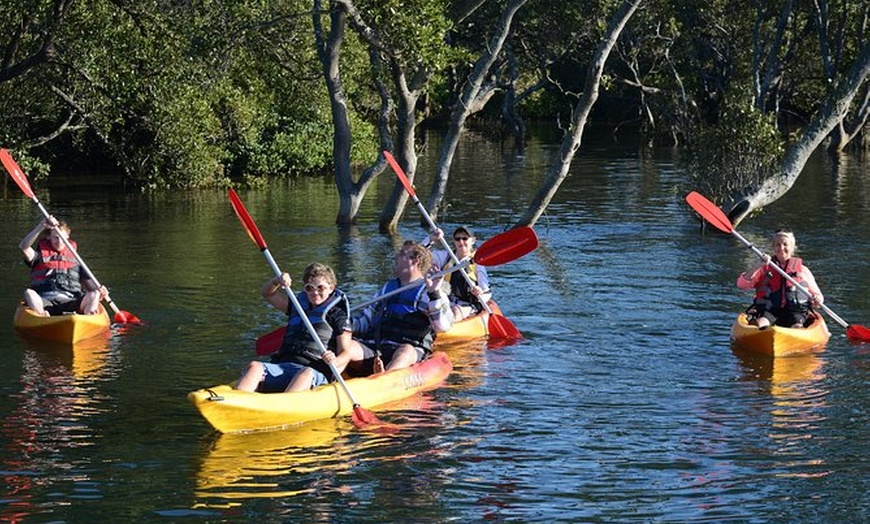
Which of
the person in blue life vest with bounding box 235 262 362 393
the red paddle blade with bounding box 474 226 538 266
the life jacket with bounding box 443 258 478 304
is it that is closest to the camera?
the person in blue life vest with bounding box 235 262 362 393

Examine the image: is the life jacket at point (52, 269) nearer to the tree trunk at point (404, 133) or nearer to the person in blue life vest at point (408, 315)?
the person in blue life vest at point (408, 315)

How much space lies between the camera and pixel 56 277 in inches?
576

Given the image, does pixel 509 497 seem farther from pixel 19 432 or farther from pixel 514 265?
pixel 514 265

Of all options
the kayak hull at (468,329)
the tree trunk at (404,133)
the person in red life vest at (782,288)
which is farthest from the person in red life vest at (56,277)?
the tree trunk at (404,133)

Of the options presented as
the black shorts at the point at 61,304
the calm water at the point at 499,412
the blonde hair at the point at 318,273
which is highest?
the blonde hair at the point at 318,273

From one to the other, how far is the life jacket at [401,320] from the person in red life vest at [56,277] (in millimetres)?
3553

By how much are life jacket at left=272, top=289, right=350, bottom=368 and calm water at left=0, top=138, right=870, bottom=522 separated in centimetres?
61

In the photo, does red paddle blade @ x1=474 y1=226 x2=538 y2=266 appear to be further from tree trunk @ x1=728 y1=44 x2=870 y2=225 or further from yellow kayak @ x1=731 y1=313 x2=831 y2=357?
tree trunk @ x1=728 y1=44 x2=870 y2=225

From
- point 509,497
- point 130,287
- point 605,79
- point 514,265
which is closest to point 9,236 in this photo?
point 130,287

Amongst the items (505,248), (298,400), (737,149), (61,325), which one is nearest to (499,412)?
(298,400)

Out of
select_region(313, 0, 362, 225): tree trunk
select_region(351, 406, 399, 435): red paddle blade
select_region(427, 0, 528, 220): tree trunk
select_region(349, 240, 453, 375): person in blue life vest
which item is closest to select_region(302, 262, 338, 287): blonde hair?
select_region(349, 240, 453, 375): person in blue life vest

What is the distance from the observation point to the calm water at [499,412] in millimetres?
8844

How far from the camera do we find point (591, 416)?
36.1ft

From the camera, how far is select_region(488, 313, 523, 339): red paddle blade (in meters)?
14.2
